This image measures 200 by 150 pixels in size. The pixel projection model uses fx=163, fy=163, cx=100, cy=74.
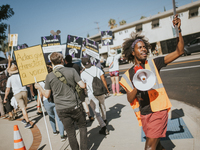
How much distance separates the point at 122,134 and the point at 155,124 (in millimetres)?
1743

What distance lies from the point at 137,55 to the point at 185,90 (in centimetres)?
472

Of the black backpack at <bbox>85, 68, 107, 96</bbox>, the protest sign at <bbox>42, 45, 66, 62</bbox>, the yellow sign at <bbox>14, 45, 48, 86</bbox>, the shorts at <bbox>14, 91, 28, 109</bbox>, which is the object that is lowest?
the shorts at <bbox>14, 91, 28, 109</bbox>

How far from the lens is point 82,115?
9.21ft

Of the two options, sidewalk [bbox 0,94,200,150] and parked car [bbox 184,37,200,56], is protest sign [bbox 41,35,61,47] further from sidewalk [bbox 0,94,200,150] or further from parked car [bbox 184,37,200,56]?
parked car [bbox 184,37,200,56]

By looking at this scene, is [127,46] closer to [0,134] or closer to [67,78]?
[67,78]

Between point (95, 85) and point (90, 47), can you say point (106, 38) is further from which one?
point (95, 85)

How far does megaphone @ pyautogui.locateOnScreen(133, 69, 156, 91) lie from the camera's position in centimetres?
190

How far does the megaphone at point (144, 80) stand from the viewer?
6.23ft

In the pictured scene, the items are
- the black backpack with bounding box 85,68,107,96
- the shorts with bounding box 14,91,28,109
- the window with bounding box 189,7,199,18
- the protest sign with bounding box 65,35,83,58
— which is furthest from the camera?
the window with bounding box 189,7,199,18

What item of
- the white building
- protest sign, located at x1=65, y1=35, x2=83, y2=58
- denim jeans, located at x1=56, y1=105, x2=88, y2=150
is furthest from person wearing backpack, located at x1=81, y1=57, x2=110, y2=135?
the white building

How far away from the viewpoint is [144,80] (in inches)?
76.8

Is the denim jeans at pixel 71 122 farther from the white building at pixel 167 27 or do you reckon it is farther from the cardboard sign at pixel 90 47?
the white building at pixel 167 27

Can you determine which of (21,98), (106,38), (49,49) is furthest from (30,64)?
(106,38)

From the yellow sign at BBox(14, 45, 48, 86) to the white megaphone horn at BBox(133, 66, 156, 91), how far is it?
241 cm
